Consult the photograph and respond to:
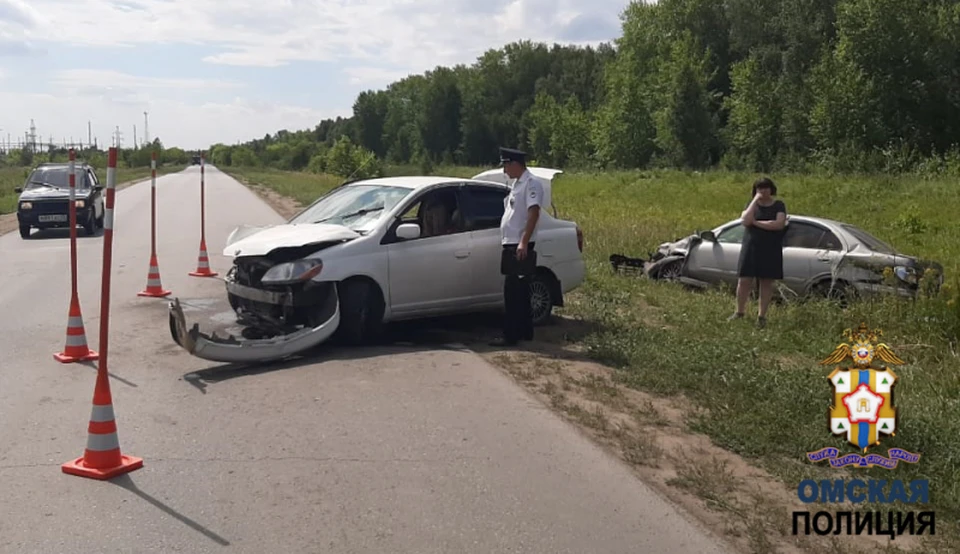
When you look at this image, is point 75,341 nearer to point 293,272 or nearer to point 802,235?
point 293,272

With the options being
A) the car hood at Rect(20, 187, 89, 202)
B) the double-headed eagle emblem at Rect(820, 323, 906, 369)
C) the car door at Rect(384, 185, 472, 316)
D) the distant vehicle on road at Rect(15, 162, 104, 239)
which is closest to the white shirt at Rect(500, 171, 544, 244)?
the car door at Rect(384, 185, 472, 316)

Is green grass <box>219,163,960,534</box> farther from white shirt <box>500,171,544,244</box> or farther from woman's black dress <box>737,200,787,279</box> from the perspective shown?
white shirt <box>500,171,544,244</box>

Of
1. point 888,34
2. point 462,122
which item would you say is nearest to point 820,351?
point 888,34

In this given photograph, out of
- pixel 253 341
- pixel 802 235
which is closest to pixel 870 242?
pixel 802 235

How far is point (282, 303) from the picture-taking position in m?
8.86

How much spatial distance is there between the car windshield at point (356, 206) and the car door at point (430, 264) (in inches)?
10.2

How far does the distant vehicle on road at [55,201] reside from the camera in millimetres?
21812

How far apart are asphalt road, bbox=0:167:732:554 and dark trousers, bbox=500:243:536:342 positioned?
26.1 inches

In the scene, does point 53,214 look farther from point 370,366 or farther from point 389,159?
point 389,159

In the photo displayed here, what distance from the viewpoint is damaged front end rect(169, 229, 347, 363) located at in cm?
844

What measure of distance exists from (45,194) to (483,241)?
A: 15.8m

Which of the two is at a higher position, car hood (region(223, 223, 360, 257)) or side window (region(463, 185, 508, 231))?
side window (region(463, 185, 508, 231))

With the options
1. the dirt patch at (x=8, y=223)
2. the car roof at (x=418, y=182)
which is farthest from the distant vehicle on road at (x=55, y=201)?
the car roof at (x=418, y=182)

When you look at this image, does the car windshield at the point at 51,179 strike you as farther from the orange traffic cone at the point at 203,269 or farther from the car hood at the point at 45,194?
the orange traffic cone at the point at 203,269
